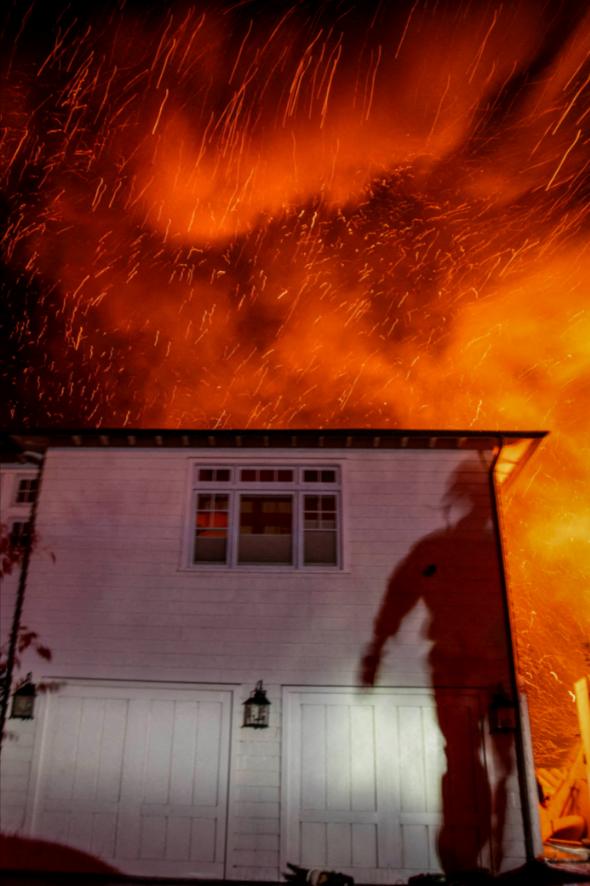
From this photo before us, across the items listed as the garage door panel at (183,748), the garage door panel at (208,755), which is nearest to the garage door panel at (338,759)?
the garage door panel at (208,755)

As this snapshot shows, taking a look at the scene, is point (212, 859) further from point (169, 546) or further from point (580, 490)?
point (580, 490)

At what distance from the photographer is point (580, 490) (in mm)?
29531

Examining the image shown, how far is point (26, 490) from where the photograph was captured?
434 inches

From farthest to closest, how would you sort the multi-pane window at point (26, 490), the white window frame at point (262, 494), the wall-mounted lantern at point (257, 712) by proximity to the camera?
the multi-pane window at point (26, 490) → the white window frame at point (262, 494) → the wall-mounted lantern at point (257, 712)

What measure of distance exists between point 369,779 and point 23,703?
497 centimetres

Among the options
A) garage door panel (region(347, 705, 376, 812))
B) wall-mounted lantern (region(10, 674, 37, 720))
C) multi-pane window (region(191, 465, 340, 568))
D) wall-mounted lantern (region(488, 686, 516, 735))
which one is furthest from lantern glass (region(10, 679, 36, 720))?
wall-mounted lantern (region(488, 686, 516, 735))

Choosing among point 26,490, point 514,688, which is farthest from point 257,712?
point 26,490

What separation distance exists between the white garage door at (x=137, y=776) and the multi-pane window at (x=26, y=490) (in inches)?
125

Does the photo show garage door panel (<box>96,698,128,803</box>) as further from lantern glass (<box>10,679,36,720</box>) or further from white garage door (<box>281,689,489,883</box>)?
white garage door (<box>281,689,489,883</box>)

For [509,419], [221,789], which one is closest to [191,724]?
[221,789]

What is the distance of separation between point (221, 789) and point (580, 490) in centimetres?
2497

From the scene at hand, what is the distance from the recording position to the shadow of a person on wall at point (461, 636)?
8.59 meters

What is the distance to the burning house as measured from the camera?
343 inches

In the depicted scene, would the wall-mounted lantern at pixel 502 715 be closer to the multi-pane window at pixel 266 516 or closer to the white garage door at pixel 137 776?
the multi-pane window at pixel 266 516
